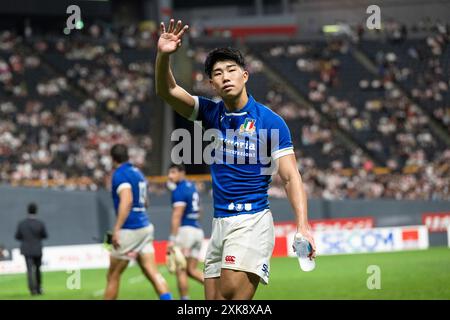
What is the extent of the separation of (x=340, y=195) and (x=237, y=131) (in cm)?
2310

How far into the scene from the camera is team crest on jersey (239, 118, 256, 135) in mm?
6750

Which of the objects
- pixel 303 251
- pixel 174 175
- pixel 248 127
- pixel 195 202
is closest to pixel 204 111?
pixel 248 127

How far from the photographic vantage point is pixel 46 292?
1742 centimetres

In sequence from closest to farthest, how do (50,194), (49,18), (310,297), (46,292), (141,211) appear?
(141,211) < (310,297) < (46,292) < (50,194) < (49,18)

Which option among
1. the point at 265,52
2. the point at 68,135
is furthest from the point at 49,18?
the point at 68,135

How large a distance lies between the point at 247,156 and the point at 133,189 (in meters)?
4.89

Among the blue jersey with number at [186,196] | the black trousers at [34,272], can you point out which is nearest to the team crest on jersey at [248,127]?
the blue jersey with number at [186,196]

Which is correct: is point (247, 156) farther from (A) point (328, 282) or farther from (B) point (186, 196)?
(A) point (328, 282)

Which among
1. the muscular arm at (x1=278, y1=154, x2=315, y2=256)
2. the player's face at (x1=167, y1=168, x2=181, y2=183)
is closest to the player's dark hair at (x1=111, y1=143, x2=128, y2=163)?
the player's face at (x1=167, y1=168, x2=181, y2=183)

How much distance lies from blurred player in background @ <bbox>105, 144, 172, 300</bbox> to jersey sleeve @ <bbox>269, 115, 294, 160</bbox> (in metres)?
4.75

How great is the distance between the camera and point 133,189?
1142 cm

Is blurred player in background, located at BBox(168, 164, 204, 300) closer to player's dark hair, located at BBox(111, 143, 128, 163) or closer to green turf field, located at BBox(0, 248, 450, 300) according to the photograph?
green turf field, located at BBox(0, 248, 450, 300)

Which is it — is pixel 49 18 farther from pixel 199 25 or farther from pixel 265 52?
pixel 265 52

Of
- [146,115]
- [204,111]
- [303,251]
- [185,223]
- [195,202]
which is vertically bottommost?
[185,223]
